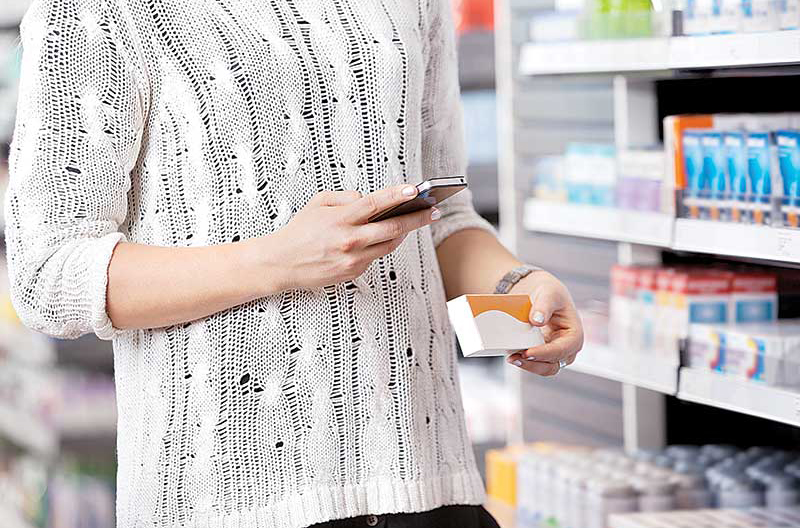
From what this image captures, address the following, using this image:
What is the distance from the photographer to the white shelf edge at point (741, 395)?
2.16 m

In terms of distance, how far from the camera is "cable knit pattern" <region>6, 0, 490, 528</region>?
1.36 m

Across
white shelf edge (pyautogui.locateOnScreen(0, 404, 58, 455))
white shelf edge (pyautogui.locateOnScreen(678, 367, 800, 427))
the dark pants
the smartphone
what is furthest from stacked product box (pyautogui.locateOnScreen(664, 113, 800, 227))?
white shelf edge (pyautogui.locateOnScreen(0, 404, 58, 455))

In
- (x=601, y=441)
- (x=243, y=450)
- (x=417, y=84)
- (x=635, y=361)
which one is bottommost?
(x=601, y=441)

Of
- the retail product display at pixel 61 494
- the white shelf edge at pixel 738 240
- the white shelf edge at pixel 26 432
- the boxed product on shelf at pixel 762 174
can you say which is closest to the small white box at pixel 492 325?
the white shelf edge at pixel 738 240

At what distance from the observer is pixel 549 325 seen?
1565mm

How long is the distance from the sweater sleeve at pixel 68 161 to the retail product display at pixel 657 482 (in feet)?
5.55

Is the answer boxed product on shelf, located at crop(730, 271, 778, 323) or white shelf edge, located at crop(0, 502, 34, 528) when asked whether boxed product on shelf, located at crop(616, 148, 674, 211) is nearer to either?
boxed product on shelf, located at crop(730, 271, 778, 323)

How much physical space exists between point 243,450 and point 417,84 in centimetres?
54

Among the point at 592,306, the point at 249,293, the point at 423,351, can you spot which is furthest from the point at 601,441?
the point at 249,293

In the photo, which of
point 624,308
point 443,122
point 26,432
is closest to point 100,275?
point 443,122

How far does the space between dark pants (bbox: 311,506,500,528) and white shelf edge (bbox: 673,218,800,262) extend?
0.93 metres

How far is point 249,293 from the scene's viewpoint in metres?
1.35

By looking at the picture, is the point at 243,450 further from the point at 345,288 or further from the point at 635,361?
the point at 635,361

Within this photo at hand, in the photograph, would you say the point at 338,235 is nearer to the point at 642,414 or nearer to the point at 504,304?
the point at 504,304
